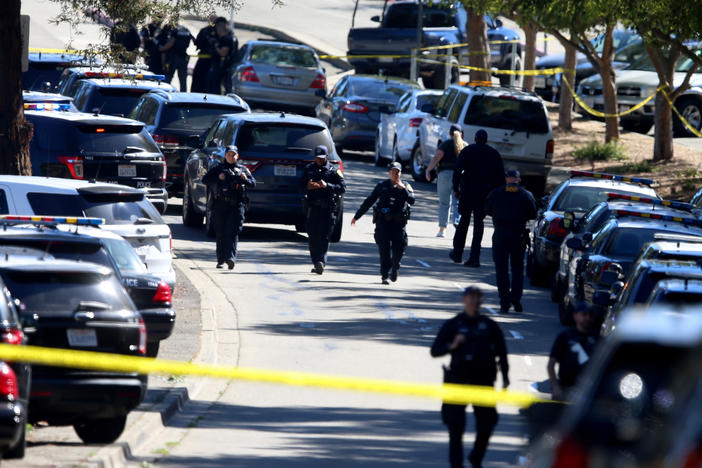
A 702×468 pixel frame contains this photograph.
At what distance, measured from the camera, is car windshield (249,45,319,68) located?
111ft

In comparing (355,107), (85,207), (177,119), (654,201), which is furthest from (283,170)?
(355,107)

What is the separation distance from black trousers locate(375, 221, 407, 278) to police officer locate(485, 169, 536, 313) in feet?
4.59

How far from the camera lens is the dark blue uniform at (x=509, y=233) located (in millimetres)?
17516

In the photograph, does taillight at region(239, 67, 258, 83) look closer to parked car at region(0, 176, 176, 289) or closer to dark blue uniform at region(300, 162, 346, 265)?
dark blue uniform at region(300, 162, 346, 265)

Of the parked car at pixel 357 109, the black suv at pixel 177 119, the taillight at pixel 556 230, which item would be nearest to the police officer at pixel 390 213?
the taillight at pixel 556 230

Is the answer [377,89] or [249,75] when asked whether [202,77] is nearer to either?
[249,75]

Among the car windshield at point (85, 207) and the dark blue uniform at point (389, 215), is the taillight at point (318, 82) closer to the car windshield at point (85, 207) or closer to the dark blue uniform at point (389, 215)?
the dark blue uniform at point (389, 215)

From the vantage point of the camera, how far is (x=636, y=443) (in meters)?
4.81

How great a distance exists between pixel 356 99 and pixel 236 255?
1160 centimetres

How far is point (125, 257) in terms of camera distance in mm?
13133

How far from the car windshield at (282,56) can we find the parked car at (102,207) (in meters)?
19.0

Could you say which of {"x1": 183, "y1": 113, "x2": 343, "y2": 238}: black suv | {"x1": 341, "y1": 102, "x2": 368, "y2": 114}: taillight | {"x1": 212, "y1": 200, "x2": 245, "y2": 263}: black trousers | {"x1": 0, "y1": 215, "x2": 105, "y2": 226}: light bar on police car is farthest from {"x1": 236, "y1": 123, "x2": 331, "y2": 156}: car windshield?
{"x1": 341, "y1": 102, "x2": 368, "y2": 114}: taillight

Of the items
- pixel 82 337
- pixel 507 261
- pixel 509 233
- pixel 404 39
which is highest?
pixel 404 39

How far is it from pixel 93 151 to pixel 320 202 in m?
3.31
